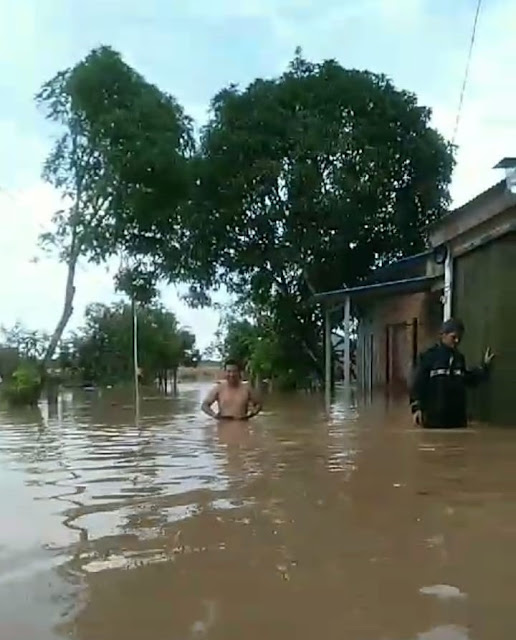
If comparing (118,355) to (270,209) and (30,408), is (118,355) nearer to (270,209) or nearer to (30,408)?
(270,209)

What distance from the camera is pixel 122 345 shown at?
4644 cm

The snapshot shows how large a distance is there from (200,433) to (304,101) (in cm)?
1824

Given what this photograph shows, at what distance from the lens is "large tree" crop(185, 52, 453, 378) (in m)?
28.7

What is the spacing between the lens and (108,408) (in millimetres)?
22188

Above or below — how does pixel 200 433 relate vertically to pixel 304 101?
below

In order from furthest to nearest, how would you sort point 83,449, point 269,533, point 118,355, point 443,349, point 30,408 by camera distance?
point 118,355
point 30,408
point 443,349
point 83,449
point 269,533

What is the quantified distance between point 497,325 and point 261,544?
26.8 feet

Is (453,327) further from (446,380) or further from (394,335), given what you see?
(394,335)

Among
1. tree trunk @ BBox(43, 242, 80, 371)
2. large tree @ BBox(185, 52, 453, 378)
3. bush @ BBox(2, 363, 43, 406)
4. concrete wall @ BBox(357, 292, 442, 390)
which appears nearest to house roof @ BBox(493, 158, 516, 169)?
concrete wall @ BBox(357, 292, 442, 390)

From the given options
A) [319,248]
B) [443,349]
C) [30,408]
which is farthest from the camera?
[319,248]

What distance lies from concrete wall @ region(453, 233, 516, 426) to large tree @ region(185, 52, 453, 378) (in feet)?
49.1

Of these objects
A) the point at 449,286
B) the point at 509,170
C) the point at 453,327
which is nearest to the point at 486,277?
the point at 453,327

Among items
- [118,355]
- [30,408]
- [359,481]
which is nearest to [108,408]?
[30,408]

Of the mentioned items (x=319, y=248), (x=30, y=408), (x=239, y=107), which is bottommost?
(x=30, y=408)
